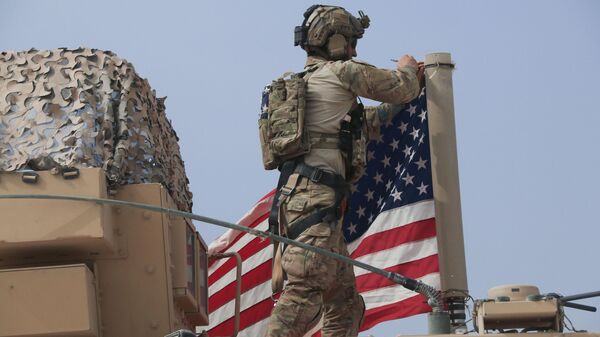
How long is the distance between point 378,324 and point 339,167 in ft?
6.16

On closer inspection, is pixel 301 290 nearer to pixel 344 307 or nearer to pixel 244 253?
pixel 344 307

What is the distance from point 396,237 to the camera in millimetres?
11859

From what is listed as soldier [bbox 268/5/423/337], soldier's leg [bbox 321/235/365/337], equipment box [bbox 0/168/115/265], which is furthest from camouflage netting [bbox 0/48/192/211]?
soldier's leg [bbox 321/235/365/337]

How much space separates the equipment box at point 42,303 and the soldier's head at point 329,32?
8.27 ft

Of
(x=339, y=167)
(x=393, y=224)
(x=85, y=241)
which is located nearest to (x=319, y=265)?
(x=339, y=167)

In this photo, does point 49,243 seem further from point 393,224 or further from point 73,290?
point 393,224

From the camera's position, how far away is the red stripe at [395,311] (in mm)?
11477

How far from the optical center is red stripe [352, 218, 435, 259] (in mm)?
11594

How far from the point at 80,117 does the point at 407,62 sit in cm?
232

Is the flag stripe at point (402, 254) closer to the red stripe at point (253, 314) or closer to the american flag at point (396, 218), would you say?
the american flag at point (396, 218)

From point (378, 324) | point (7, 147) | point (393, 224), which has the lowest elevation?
point (378, 324)

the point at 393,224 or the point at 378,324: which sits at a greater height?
the point at 393,224

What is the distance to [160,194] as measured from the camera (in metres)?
9.71

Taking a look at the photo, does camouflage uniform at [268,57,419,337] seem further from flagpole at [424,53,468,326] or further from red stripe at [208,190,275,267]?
red stripe at [208,190,275,267]
